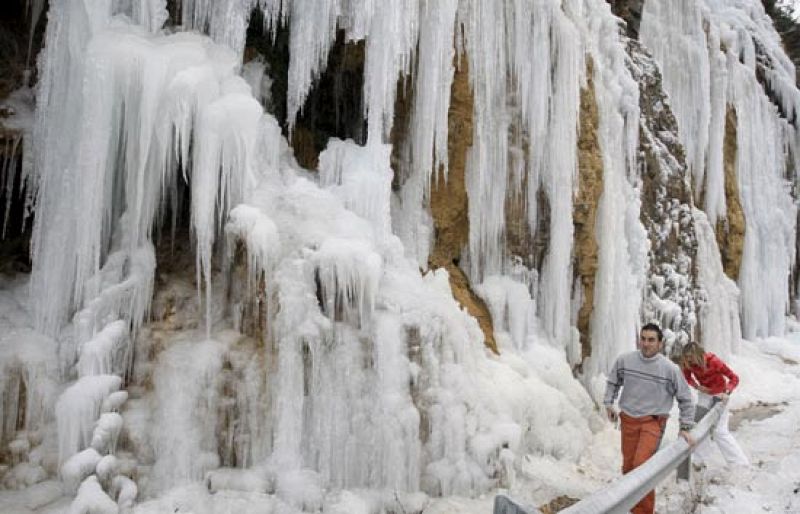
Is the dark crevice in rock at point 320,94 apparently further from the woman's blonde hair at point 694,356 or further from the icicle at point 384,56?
the woman's blonde hair at point 694,356

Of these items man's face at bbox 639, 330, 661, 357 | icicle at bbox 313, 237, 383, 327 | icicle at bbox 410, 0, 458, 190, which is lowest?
man's face at bbox 639, 330, 661, 357

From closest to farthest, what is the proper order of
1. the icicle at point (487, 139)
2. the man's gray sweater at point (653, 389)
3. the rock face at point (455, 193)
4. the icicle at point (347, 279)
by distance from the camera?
the man's gray sweater at point (653, 389) < the icicle at point (347, 279) < the rock face at point (455, 193) < the icicle at point (487, 139)

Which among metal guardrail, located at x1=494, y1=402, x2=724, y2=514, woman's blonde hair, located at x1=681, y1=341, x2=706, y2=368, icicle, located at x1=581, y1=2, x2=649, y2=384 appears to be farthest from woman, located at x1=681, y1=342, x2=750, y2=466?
icicle, located at x1=581, y1=2, x2=649, y2=384

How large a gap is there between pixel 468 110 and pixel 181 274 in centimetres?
335

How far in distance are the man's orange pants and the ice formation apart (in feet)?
3.31

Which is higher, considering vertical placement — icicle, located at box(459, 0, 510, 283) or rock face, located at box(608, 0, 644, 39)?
rock face, located at box(608, 0, 644, 39)

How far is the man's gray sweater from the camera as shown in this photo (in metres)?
4.21

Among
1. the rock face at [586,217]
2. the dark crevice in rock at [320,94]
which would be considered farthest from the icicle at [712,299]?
the dark crevice in rock at [320,94]

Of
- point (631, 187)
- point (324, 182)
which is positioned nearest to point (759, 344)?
point (631, 187)

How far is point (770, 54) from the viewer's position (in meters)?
15.9

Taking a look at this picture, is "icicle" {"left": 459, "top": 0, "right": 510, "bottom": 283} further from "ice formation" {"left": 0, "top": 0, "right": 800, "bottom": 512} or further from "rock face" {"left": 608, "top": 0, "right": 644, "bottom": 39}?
"rock face" {"left": 608, "top": 0, "right": 644, "bottom": 39}

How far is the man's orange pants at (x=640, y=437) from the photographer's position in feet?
13.9

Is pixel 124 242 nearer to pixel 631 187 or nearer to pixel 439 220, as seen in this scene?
pixel 439 220

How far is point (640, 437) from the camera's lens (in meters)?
4.30
